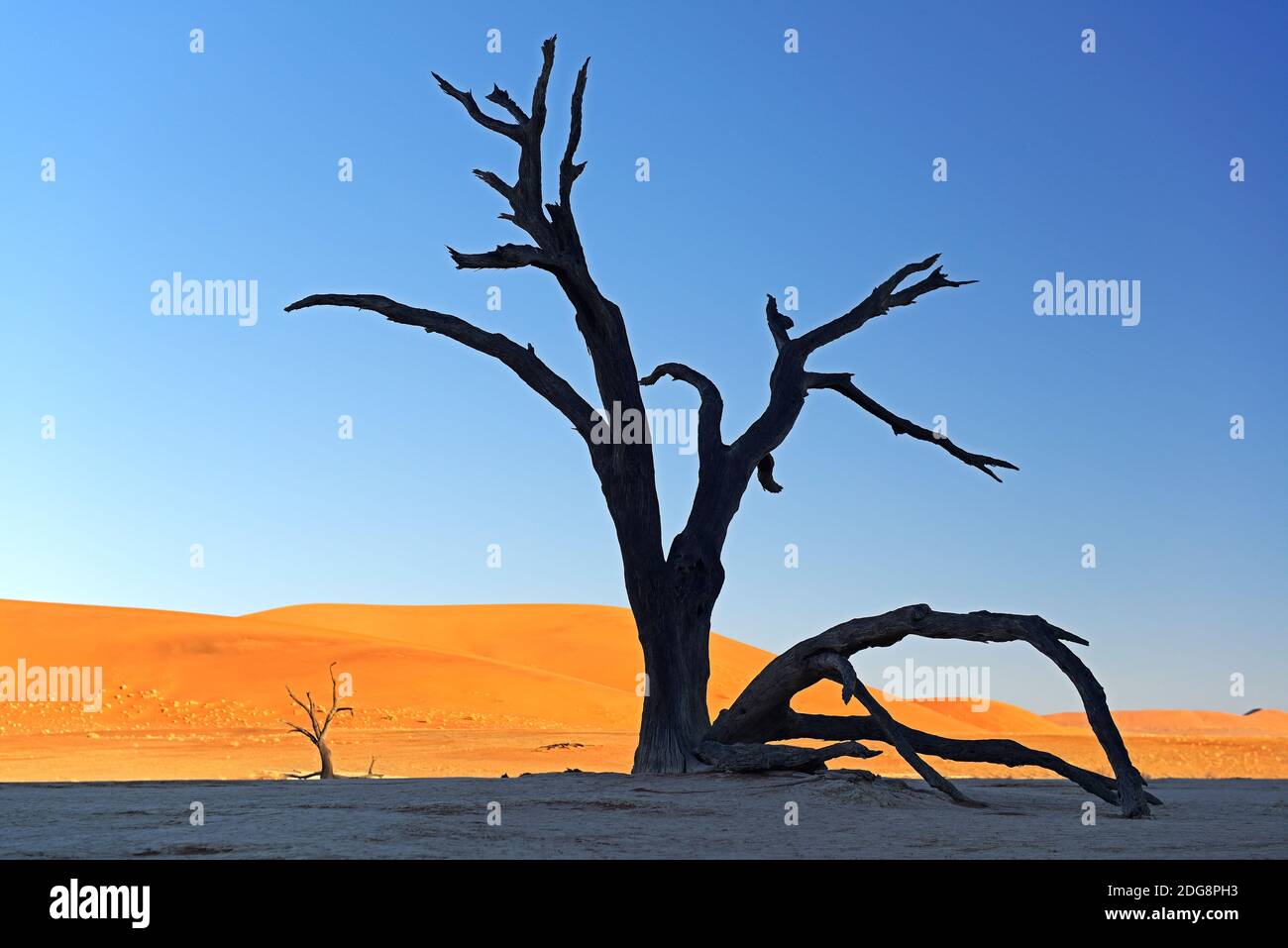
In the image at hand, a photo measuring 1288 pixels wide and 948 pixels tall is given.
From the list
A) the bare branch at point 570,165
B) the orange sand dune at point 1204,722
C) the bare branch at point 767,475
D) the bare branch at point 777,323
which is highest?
the bare branch at point 570,165

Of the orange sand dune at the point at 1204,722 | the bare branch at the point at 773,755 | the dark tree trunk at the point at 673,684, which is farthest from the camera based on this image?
the orange sand dune at the point at 1204,722

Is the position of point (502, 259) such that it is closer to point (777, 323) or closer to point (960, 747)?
point (777, 323)

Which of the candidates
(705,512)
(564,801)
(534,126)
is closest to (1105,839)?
(564,801)

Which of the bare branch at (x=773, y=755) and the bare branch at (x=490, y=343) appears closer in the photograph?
the bare branch at (x=773, y=755)

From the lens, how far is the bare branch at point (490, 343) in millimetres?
16281

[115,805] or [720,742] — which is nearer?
[115,805]

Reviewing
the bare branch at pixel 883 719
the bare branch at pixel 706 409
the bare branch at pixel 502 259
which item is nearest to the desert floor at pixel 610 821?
the bare branch at pixel 883 719

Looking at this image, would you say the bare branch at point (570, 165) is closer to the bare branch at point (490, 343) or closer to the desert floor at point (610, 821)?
the bare branch at point (490, 343)

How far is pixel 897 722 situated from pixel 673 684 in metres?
2.98

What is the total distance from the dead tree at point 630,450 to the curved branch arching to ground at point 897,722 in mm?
366

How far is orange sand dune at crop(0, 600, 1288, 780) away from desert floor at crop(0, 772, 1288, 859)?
10216mm

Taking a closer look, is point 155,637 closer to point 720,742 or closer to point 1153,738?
point 1153,738
